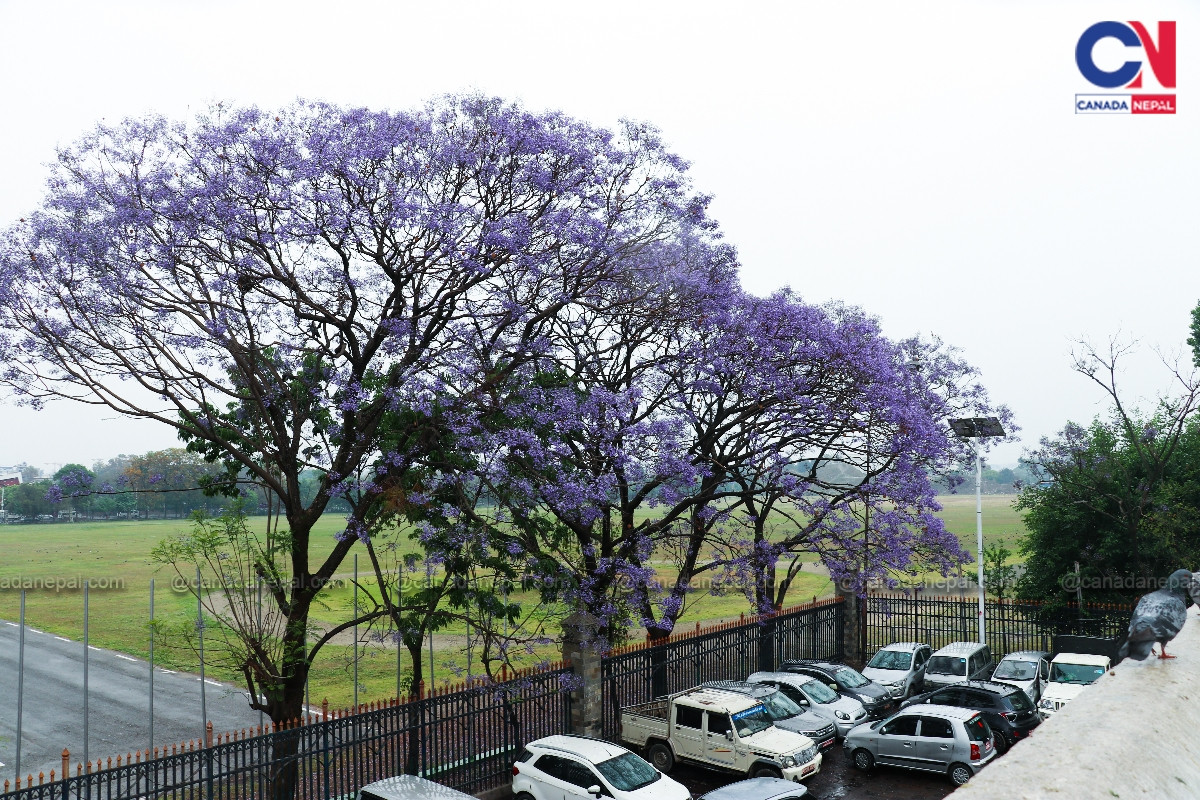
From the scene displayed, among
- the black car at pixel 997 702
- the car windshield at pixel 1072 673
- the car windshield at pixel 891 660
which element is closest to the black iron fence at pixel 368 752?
the black car at pixel 997 702

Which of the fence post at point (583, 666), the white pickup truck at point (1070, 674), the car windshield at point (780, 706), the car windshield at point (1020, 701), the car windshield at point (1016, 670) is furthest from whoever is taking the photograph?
the car windshield at point (1016, 670)

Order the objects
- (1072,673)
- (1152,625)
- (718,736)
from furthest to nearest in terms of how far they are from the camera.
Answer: (1072,673) → (718,736) → (1152,625)

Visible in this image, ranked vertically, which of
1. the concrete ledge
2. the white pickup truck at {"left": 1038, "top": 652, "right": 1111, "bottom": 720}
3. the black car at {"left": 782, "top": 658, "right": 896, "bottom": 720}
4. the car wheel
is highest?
the concrete ledge

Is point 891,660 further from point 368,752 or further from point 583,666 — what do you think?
point 368,752

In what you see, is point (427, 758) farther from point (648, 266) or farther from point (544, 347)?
point (648, 266)

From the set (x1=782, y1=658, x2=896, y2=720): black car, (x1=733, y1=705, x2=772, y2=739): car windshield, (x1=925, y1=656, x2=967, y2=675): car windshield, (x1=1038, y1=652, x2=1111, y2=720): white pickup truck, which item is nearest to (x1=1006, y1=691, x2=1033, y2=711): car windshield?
(x1=1038, y1=652, x2=1111, y2=720): white pickup truck

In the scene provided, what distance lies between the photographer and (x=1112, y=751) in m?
5.11

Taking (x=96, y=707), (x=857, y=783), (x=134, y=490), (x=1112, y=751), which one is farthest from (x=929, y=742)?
(x=96, y=707)

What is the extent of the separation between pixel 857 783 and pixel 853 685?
4.46m

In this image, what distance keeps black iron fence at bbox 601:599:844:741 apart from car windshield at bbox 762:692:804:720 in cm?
271

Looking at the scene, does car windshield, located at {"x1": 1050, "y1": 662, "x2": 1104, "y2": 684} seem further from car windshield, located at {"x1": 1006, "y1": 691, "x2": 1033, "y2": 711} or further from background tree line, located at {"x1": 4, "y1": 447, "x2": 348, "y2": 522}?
background tree line, located at {"x1": 4, "y1": 447, "x2": 348, "y2": 522}

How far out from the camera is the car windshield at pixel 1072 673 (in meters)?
20.1

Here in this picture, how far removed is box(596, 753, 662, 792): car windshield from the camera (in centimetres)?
1397

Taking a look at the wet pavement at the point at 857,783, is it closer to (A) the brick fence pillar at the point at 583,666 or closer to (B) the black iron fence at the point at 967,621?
(A) the brick fence pillar at the point at 583,666
